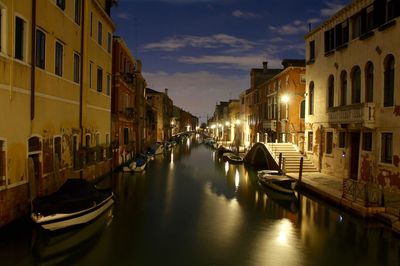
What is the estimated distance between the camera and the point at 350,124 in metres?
17.7

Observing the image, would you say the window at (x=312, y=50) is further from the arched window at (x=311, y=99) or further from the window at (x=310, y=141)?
the window at (x=310, y=141)

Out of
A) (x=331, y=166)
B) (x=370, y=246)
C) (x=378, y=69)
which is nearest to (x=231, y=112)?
(x=331, y=166)

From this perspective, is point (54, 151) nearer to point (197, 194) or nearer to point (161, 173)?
point (197, 194)

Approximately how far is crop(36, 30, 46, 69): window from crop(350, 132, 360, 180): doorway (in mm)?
14323

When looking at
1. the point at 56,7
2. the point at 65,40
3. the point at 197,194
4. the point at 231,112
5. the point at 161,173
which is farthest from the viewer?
the point at 231,112

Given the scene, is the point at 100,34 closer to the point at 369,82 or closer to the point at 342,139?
the point at 369,82

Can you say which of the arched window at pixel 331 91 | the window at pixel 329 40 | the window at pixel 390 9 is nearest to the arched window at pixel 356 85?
the arched window at pixel 331 91

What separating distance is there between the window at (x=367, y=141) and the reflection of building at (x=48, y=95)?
12965 mm

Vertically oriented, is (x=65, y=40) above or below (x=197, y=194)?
above

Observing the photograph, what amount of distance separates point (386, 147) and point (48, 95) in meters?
13.4

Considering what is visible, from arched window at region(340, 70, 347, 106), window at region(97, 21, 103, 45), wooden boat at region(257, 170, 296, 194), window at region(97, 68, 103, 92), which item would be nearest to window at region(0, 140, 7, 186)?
window at region(97, 68, 103, 92)

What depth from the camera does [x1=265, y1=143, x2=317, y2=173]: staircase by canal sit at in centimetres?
2352

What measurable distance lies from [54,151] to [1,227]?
13.7ft

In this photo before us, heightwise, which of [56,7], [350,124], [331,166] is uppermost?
[56,7]
